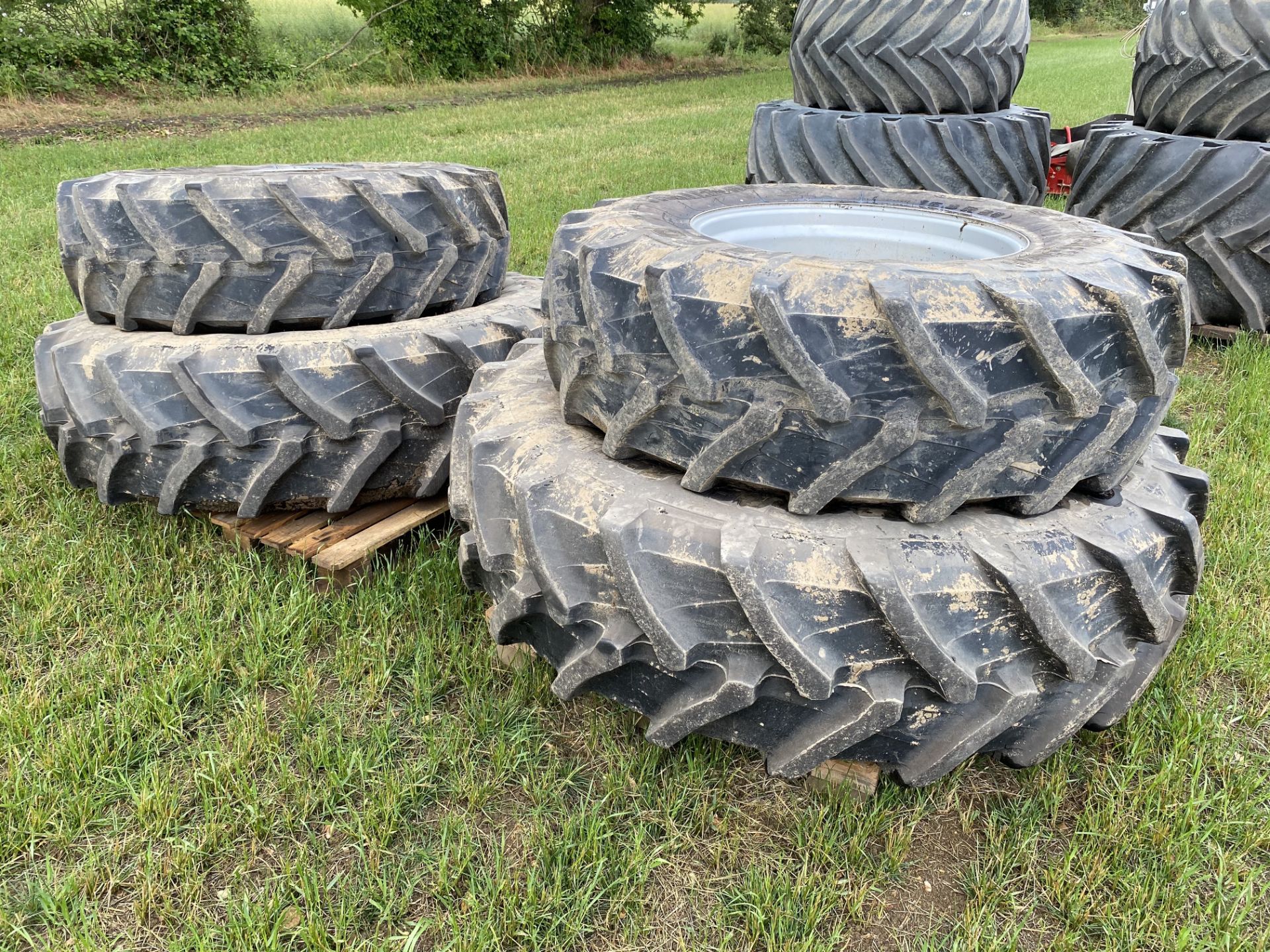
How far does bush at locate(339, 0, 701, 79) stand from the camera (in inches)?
648

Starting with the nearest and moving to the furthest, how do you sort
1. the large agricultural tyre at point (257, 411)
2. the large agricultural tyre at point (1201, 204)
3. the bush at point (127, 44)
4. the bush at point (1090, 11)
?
the large agricultural tyre at point (257, 411), the large agricultural tyre at point (1201, 204), the bush at point (127, 44), the bush at point (1090, 11)

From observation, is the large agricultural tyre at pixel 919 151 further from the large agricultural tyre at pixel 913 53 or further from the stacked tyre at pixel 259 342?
the stacked tyre at pixel 259 342

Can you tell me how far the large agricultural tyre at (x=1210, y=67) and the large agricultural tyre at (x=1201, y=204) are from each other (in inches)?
4.5

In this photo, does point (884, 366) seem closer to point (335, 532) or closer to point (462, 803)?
point (462, 803)

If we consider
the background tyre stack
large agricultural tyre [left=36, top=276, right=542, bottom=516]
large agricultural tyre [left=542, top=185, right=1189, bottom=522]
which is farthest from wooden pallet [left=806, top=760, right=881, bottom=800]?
the background tyre stack

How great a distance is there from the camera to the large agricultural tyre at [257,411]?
2070 millimetres

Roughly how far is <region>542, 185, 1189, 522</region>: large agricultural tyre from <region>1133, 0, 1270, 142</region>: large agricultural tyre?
2.74 m

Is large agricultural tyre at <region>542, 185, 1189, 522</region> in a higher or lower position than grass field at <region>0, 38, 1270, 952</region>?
higher

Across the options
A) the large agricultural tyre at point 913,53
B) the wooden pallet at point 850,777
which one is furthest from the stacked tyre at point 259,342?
the large agricultural tyre at point 913,53

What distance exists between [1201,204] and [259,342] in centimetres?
372

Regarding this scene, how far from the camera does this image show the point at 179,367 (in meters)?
2.05

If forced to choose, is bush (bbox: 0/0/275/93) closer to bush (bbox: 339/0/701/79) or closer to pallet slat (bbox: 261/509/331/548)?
bush (bbox: 339/0/701/79)

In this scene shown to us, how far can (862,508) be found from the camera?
58.5 inches

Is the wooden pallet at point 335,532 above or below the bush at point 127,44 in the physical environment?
below
